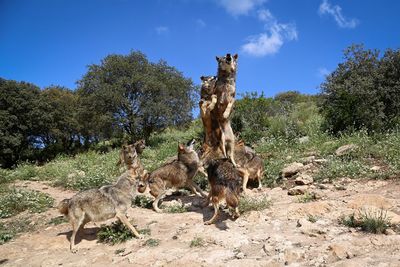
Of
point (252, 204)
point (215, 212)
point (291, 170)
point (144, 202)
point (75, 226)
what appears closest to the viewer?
point (75, 226)

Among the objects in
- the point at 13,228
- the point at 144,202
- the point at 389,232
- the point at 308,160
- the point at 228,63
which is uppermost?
the point at 228,63

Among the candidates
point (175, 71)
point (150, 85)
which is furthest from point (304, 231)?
point (175, 71)

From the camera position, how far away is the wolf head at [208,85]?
8555mm

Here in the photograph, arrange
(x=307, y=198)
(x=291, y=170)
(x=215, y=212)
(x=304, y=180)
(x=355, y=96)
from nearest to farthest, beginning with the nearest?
(x=215, y=212)
(x=307, y=198)
(x=304, y=180)
(x=291, y=170)
(x=355, y=96)

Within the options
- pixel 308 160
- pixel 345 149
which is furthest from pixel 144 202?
pixel 345 149

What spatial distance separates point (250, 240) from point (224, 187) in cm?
115

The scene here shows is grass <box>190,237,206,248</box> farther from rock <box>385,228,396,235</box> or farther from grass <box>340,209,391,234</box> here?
rock <box>385,228,396,235</box>

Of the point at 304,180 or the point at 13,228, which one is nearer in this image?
the point at 13,228

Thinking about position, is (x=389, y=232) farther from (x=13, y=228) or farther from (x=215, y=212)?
(x=13, y=228)

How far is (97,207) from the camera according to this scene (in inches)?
258

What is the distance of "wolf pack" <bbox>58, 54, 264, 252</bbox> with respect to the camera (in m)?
6.60

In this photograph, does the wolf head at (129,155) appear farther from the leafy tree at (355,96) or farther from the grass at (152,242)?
the leafy tree at (355,96)

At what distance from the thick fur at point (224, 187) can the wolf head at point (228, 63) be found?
221 centimetres

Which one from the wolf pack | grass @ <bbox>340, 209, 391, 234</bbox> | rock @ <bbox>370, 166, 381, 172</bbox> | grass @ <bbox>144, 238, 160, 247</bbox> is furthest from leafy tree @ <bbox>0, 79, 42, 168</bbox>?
grass @ <bbox>340, 209, 391, 234</bbox>
